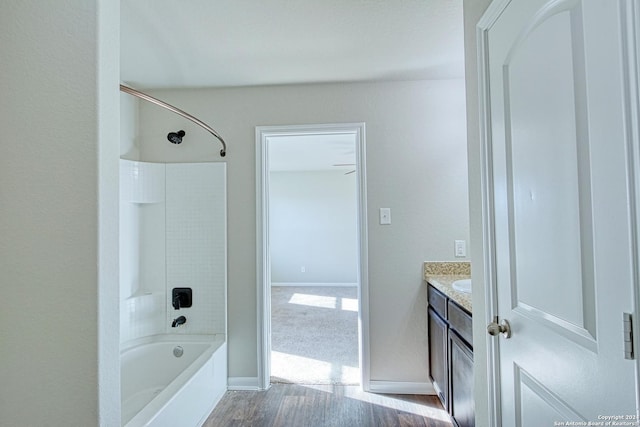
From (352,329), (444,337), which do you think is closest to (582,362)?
(444,337)

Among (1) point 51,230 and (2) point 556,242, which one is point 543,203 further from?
(1) point 51,230

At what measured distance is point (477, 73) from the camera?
118 cm

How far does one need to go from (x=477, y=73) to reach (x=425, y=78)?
4.27ft

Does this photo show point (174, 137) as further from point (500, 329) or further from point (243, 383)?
point (500, 329)

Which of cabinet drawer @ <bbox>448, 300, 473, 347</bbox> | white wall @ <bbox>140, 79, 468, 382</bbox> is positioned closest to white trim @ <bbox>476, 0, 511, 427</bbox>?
cabinet drawer @ <bbox>448, 300, 473, 347</bbox>

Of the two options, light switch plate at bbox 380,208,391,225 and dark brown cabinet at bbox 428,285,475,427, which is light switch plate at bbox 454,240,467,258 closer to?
dark brown cabinet at bbox 428,285,475,427

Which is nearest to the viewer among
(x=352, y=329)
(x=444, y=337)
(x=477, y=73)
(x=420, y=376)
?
(x=477, y=73)

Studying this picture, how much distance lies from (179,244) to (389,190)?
175 centimetres

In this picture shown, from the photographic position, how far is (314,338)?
347 centimetres

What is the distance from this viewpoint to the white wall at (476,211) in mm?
1168

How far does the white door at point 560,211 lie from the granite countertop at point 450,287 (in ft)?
1.81

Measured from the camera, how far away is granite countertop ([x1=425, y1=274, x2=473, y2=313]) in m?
1.58

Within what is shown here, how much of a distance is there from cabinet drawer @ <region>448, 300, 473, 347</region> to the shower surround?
5.48 ft

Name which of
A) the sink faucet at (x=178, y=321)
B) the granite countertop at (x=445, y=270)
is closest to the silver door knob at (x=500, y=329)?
the granite countertop at (x=445, y=270)
